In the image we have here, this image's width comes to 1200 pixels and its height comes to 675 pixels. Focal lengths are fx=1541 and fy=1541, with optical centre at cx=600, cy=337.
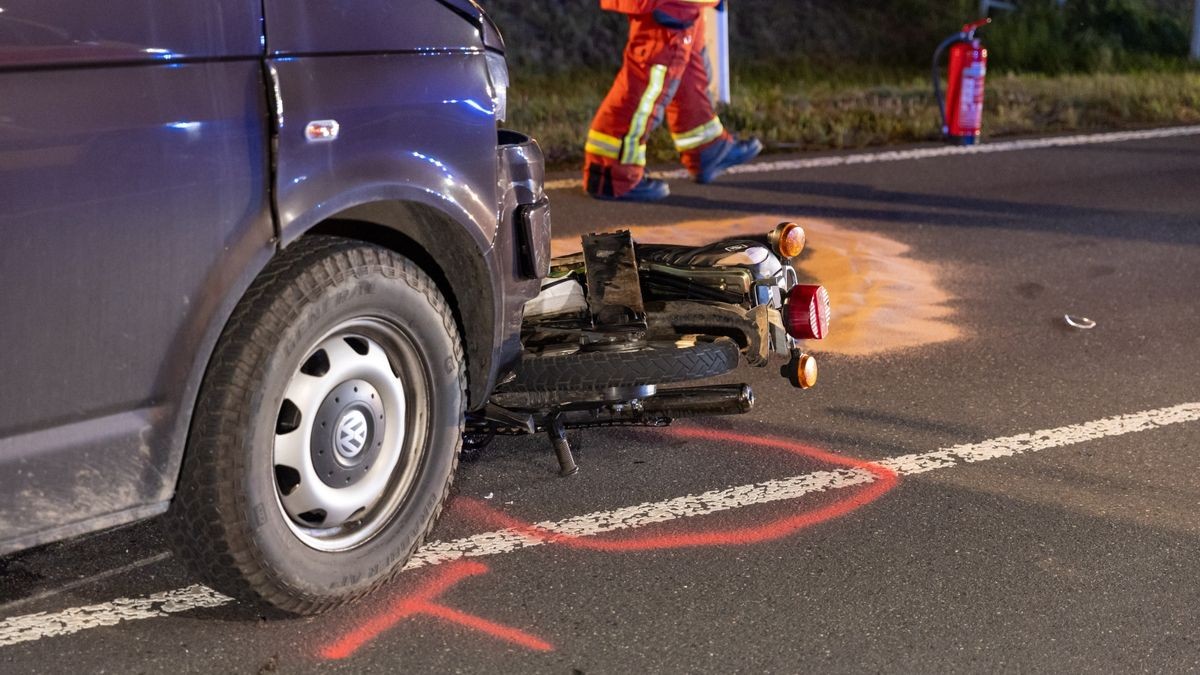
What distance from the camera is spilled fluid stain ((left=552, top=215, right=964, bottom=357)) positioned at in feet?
20.2

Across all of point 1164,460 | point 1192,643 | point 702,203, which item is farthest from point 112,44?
point 702,203

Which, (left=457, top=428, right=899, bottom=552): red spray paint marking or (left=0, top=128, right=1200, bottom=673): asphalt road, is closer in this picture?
(left=0, top=128, right=1200, bottom=673): asphalt road

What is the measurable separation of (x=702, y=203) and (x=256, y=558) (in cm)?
553

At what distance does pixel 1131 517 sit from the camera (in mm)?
4297

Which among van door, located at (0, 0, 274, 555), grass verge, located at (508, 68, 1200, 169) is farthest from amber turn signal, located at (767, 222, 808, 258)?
grass verge, located at (508, 68, 1200, 169)

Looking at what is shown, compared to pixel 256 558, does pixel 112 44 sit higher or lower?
higher

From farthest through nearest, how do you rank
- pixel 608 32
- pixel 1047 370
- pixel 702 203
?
pixel 608 32, pixel 702 203, pixel 1047 370

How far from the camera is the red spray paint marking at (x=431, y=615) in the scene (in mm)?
3520

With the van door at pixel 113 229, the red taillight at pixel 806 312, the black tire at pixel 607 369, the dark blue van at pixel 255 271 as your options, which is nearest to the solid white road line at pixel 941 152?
the red taillight at pixel 806 312

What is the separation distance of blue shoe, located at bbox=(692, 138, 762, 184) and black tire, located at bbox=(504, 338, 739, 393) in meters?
4.96

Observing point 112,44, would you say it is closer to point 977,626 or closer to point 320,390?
point 320,390

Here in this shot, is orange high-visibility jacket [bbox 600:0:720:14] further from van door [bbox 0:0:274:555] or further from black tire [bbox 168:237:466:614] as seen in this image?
van door [bbox 0:0:274:555]

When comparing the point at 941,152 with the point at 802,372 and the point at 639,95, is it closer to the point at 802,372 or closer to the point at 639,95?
the point at 639,95

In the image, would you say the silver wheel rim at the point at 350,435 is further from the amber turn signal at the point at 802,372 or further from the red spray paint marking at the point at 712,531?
the amber turn signal at the point at 802,372
